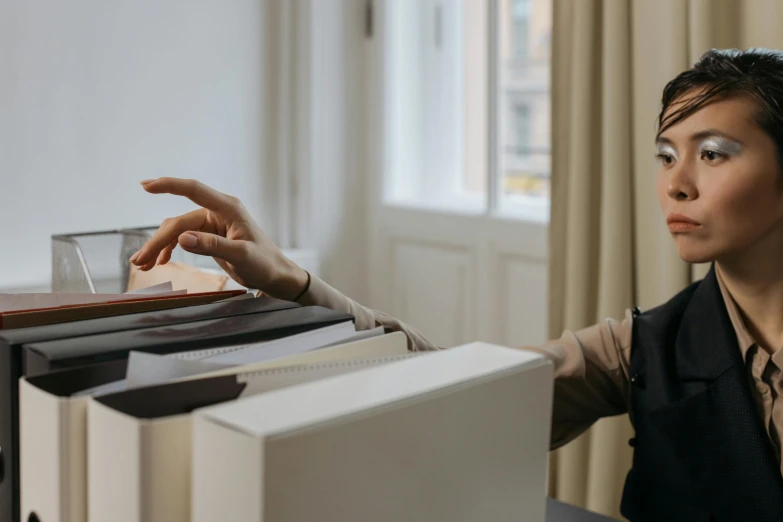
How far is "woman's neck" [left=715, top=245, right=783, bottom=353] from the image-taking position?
3.73 ft

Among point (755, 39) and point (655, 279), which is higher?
point (755, 39)

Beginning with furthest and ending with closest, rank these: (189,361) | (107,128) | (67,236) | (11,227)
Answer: (107,128) < (11,227) < (67,236) < (189,361)

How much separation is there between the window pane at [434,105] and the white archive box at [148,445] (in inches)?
96.0

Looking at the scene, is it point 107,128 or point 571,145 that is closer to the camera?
point 571,145

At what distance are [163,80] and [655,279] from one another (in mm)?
1521

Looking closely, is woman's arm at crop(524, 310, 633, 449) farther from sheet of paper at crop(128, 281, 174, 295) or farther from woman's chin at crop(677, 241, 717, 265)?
sheet of paper at crop(128, 281, 174, 295)

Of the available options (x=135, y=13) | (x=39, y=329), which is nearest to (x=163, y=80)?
(x=135, y=13)

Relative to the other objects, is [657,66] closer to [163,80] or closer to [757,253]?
[757,253]

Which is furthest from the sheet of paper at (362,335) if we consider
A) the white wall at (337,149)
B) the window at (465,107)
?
the white wall at (337,149)

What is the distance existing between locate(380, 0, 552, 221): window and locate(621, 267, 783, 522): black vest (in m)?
1.47

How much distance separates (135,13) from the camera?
2.63m

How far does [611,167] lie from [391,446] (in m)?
1.78

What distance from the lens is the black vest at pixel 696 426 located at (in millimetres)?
1095

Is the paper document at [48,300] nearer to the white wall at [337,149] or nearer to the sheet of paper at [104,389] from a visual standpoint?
the sheet of paper at [104,389]
